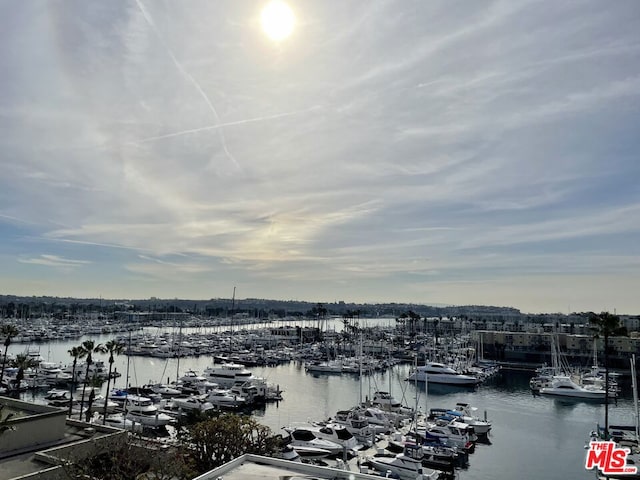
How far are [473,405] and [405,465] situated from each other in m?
29.3

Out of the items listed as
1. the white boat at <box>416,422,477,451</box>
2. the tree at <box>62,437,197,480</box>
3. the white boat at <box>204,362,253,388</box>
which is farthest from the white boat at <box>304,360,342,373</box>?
the tree at <box>62,437,197,480</box>

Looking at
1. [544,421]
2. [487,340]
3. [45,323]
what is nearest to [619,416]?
[544,421]

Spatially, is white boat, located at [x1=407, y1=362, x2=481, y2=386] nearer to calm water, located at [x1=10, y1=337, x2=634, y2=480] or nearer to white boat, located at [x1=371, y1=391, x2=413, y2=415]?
calm water, located at [x1=10, y1=337, x2=634, y2=480]

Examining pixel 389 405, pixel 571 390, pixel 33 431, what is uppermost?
pixel 33 431

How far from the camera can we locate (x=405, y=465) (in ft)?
95.1

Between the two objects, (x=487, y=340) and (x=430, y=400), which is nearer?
(x=430, y=400)

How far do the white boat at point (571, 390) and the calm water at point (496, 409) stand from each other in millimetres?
1640

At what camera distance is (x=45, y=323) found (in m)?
134

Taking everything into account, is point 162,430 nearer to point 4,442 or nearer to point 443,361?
point 4,442

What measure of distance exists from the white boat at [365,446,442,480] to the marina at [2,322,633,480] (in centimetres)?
49

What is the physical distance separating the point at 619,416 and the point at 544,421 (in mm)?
9632

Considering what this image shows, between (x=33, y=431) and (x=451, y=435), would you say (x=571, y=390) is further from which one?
(x=33, y=431)

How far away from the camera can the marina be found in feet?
113

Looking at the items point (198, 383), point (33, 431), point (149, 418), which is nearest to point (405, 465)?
point (33, 431)
